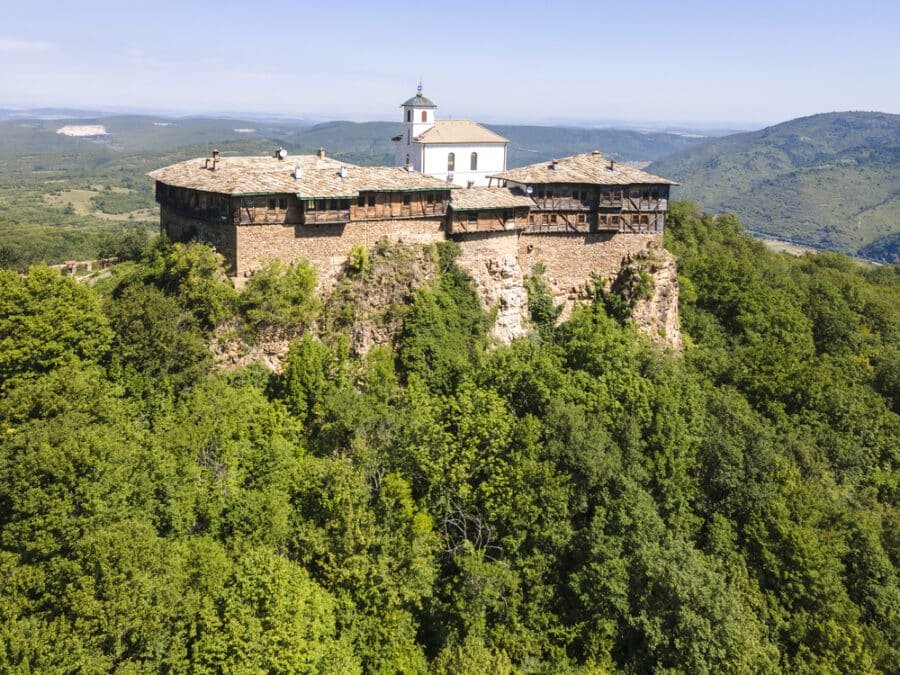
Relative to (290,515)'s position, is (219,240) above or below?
above

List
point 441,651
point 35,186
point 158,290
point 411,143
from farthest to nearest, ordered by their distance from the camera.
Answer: point 35,186
point 411,143
point 158,290
point 441,651

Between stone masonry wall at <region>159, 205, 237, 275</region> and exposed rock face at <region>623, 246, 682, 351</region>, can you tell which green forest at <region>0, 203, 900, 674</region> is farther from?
exposed rock face at <region>623, 246, 682, 351</region>

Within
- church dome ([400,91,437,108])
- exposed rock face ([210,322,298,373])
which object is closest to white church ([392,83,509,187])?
church dome ([400,91,437,108])

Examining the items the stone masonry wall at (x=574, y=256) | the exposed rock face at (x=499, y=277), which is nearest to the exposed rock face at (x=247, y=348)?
the exposed rock face at (x=499, y=277)

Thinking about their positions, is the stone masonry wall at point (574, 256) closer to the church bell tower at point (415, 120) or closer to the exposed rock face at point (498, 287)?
the exposed rock face at point (498, 287)

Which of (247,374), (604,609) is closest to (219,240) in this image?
(247,374)

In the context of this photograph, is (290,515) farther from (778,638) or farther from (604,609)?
(778,638)
